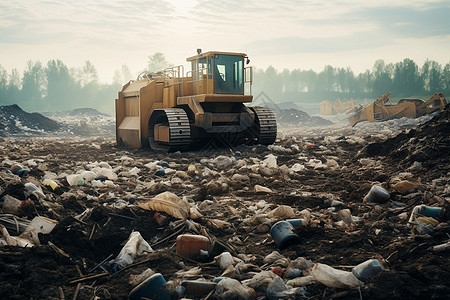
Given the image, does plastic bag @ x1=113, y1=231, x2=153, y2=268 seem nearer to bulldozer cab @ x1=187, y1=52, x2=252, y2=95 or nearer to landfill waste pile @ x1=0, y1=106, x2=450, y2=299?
landfill waste pile @ x1=0, y1=106, x2=450, y2=299

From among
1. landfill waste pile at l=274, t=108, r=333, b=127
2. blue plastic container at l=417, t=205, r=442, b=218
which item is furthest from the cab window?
landfill waste pile at l=274, t=108, r=333, b=127

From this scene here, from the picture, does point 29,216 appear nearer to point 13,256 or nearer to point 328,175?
point 13,256

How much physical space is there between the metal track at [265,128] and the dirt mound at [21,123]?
17875mm

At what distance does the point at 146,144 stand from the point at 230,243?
28.2ft

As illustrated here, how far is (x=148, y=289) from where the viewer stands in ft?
8.91

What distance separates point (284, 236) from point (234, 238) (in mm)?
555

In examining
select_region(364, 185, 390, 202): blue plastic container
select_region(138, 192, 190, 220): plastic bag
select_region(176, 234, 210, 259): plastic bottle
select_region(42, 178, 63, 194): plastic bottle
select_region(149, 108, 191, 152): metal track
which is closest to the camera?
select_region(176, 234, 210, 259): plastic bottle

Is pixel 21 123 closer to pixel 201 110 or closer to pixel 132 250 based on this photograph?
pixel 201 110

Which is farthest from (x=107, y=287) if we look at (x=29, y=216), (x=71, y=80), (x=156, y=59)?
(x=71, y=80)

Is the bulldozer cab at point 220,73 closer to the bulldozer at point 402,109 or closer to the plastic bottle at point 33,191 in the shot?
the plastic bottle at point 33,191

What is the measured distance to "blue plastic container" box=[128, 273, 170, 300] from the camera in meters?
2.70

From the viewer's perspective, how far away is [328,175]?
7445 millimetres

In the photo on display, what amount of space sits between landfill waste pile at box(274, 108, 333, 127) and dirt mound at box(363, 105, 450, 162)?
25.9 metres

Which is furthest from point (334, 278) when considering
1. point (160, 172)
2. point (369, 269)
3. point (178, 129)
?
point (178, 129)
